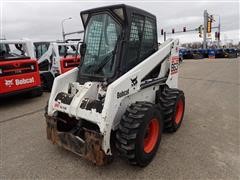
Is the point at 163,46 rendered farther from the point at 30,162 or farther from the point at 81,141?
the point at 30,162

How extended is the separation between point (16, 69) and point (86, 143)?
4.20 metres

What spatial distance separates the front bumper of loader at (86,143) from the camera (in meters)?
2.81

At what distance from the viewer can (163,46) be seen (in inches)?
169

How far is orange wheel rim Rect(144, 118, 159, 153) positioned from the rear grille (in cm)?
443

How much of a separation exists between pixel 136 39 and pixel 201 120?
254 cm

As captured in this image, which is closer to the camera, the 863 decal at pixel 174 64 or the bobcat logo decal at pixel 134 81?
the bobcat logo decal at pixel 134 81

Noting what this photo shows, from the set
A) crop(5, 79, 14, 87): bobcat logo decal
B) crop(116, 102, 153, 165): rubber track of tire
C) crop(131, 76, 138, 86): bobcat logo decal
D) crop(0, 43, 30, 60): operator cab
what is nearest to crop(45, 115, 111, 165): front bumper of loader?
crop(116, 102, 153, 165): rubber track of tire

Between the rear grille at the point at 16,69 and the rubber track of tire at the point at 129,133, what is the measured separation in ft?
14.2

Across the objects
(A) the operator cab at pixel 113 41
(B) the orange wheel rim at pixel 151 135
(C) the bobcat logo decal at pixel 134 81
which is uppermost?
(A) the operator cab at pixel 113 41

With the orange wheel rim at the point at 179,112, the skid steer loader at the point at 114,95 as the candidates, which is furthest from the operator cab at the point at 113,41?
the orange wheel rim at the point at 179,112

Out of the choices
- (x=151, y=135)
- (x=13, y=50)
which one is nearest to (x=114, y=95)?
(x=151, y=135)

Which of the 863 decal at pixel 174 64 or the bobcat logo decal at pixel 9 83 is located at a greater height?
the 863 decal at pixel 174 64

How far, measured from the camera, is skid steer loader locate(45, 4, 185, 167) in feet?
9.41

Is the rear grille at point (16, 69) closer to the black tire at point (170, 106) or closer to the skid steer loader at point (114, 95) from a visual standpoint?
the skid steer loader at point (114, 95)
